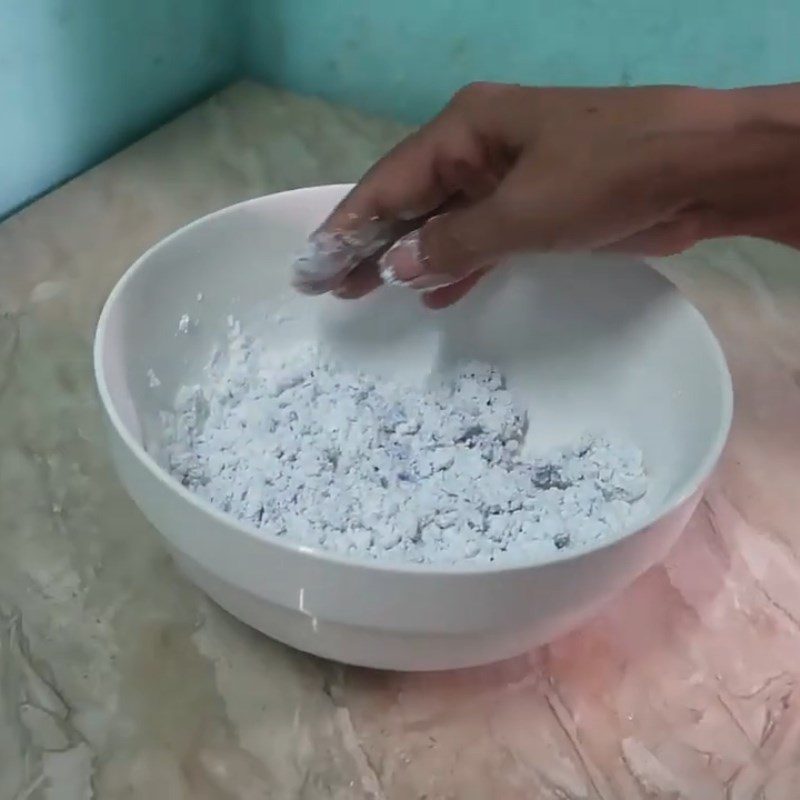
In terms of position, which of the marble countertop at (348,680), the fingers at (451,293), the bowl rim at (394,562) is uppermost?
the bowl rim at (394,562)

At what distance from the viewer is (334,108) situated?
3.26ft

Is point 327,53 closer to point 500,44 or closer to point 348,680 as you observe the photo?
point 500,44

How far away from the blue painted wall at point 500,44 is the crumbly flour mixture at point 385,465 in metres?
0.34

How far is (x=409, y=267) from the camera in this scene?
0.57 meters

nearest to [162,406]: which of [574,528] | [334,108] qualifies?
[574,528]

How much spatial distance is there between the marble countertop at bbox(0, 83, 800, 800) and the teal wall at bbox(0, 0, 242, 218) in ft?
0.63

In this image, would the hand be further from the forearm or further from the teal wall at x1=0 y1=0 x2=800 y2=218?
the teal wall at x1=0 y1=0 x2=800 y2=218

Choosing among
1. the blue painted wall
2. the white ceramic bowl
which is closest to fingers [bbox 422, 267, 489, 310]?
the white ceramic bowl

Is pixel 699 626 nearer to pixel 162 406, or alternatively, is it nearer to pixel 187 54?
pixel 162 406

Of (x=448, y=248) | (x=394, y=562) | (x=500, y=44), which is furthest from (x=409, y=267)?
(x=500, y=44)

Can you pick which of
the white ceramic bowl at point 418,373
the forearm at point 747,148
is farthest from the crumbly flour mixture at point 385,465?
the forearm at point 747,148

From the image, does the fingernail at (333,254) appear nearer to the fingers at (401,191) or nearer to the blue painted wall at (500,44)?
the fingers at (401,191)

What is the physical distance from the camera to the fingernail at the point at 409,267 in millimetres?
561

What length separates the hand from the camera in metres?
0.47
